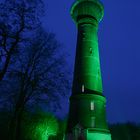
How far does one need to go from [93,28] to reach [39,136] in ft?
57.5

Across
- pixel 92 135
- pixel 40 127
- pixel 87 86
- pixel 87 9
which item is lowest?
pixel 92 135

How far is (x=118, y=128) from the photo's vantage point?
6331 centimetres

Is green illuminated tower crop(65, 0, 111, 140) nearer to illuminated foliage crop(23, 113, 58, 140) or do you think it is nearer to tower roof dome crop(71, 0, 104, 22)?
tower roof dome crop(71, 0, 104, 22)

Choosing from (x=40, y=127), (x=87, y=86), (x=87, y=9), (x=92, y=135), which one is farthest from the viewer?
Result: (x=87, y=9)

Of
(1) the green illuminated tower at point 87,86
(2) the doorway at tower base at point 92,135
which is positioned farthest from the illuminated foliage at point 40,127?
(2) the doorway at tower base at point 92,135

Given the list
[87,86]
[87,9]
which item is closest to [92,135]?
[87,86]

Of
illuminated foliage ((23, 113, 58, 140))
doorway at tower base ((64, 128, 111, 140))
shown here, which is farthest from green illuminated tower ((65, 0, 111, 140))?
illuminated foliage ((23, 113, 58, 140))

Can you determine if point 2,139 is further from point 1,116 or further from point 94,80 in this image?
point 94,80

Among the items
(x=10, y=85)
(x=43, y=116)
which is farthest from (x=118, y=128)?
(x=10, y=85)

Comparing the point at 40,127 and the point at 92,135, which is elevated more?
the point at 40,127

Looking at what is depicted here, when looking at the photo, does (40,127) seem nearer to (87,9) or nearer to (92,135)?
(92,135)

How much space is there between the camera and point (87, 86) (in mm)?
39625

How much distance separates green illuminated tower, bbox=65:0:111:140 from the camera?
123ft

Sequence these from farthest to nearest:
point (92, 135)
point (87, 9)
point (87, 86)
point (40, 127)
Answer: point (87, 9) < point (40, 127) < point (87, 86) < point (92, 135)
